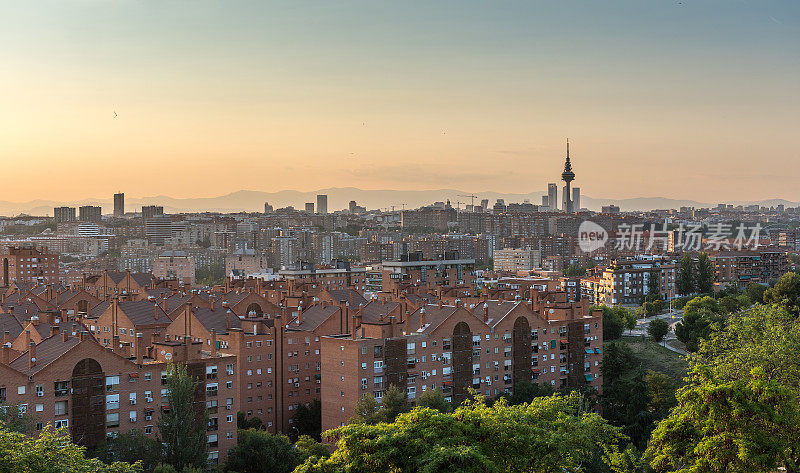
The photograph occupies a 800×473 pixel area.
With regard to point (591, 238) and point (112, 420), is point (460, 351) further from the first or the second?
point (591, 238)

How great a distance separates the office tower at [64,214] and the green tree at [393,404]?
129 metres

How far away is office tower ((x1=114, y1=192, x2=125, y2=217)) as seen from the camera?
557 feet

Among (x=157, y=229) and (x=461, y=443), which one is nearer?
(x=461, y=443)

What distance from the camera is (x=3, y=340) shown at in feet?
84.5

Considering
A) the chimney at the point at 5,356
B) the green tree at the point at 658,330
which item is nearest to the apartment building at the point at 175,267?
the green tree at the point at 658,330

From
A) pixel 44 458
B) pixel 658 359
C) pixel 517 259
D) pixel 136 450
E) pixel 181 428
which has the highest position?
pixel 517 259

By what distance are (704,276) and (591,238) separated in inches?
1900

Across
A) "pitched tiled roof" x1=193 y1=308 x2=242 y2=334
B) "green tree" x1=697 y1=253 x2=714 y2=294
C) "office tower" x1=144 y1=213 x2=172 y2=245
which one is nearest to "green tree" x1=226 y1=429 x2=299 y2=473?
"pitched tiled roof" x1=193 y1=308 x2=242 y2=334

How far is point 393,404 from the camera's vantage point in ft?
75.3

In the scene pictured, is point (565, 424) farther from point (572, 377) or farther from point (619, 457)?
point (572, 377)

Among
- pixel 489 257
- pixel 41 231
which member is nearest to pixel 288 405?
pixel 489 257

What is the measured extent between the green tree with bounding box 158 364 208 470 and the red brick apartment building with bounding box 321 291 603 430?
5.32 meters

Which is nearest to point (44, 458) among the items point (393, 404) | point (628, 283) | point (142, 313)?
point (393, 404)

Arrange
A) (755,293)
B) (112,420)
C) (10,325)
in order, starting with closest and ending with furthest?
A: 1. (112,420)
2. (10,325)
3. (755,293)
